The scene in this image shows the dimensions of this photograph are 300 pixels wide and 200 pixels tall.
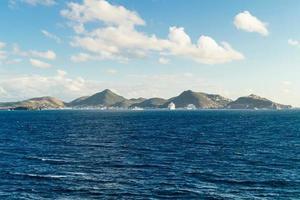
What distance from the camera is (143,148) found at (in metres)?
119

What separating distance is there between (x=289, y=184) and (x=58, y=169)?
4871 cm

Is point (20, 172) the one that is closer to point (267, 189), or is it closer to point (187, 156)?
point (187, 156)

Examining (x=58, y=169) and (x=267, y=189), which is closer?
(x=267, y=189)

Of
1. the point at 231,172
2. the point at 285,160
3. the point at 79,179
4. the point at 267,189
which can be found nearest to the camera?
the point at 267,189

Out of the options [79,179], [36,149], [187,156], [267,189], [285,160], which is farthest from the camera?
[36,149]

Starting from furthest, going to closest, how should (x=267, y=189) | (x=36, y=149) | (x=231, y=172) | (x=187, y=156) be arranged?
(x=36, y=149)
(x=187, y=156)
(x=231, y=172)
(x=267, y=189)

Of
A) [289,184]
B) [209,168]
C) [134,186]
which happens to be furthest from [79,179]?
[289,184]

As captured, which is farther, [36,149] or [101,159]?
[36,149]

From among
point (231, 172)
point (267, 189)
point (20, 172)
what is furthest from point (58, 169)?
point (267, 189)

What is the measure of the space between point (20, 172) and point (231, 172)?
45520 millimetres

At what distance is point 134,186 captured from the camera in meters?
68.6

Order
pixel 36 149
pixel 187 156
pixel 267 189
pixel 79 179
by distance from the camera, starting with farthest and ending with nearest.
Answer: pixel 36 149
pixel 187 156
pixel 79 179
pixel 267 189

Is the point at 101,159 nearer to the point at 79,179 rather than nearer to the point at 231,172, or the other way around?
the point at 79,179

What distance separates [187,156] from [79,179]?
123 ft
